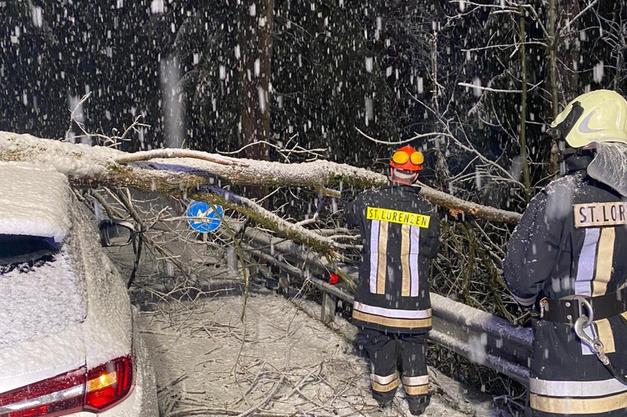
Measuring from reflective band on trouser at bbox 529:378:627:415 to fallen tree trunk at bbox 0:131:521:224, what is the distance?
107 inches

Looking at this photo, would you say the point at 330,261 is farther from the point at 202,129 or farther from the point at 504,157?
the point at 202,129

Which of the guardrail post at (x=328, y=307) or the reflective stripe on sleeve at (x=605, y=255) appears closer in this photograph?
the reflective stripe on sleeve at (x=605, y=255)

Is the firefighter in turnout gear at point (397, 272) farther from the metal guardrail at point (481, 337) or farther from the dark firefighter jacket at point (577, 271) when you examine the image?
the dark firefighter jacket at point (577, 271)

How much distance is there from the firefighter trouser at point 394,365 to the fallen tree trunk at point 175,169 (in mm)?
1338

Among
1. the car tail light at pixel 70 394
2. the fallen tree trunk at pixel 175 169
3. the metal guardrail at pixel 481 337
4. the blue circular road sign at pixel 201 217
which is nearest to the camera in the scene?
the car tail light at pixel 70 394

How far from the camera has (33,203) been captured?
2346 mm

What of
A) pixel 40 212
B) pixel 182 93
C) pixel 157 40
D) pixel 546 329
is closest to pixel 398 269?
pixel 546 329

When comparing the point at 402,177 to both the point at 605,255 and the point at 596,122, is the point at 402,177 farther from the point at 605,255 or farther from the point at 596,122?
the point at 605,255

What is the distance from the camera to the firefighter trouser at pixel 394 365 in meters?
4.43

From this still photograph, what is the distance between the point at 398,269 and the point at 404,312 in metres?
0.32

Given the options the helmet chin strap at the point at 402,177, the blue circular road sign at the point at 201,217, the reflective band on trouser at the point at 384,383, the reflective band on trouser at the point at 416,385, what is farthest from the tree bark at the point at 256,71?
the reflective band on trouser at the point at 416,385

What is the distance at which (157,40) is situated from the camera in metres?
20.5

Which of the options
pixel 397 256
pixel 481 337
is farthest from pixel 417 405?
pixel 397 256

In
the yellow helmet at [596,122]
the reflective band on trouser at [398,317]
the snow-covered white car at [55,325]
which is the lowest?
the reflective band on trouser at [398,317]
